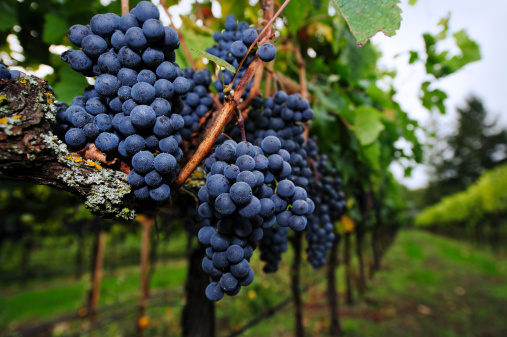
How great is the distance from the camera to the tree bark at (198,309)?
8.27 ft

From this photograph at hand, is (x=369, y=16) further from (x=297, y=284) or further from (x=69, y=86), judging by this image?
(x=297, y=284)

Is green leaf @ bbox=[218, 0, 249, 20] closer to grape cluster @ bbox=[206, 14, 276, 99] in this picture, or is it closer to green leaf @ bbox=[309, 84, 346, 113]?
green leaf @ bbox=[309, 84, 346, 113]

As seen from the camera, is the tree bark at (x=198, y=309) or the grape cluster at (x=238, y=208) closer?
the grape cluster at (x=238, y=208)

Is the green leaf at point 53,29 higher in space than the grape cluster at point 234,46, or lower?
higher

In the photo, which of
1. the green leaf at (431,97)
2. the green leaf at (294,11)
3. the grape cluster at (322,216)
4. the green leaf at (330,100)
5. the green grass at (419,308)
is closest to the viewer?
the grape cluster at (322,216)

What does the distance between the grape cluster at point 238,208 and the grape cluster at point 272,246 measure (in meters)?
0.53

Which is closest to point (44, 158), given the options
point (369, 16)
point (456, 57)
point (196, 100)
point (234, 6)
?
point (196, 100)

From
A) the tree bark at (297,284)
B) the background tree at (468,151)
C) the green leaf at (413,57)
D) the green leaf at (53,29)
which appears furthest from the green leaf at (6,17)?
the background tree at (468,151)

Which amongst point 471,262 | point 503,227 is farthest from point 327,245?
point 503,227

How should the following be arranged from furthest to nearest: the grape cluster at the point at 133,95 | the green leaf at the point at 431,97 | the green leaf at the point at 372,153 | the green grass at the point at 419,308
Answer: the green grass at the point at 419,308 → the green leaf at the point at 431,97 → the green leaf at the point at 372,153 → the grape cluster at the point at 133,95

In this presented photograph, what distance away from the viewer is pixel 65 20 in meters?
1.89

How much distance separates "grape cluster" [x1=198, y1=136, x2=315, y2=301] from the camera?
0.76 meters

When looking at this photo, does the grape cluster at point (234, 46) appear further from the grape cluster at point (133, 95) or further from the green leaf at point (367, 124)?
the green leaf at point (367, 124)

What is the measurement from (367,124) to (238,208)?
1.46 meters
